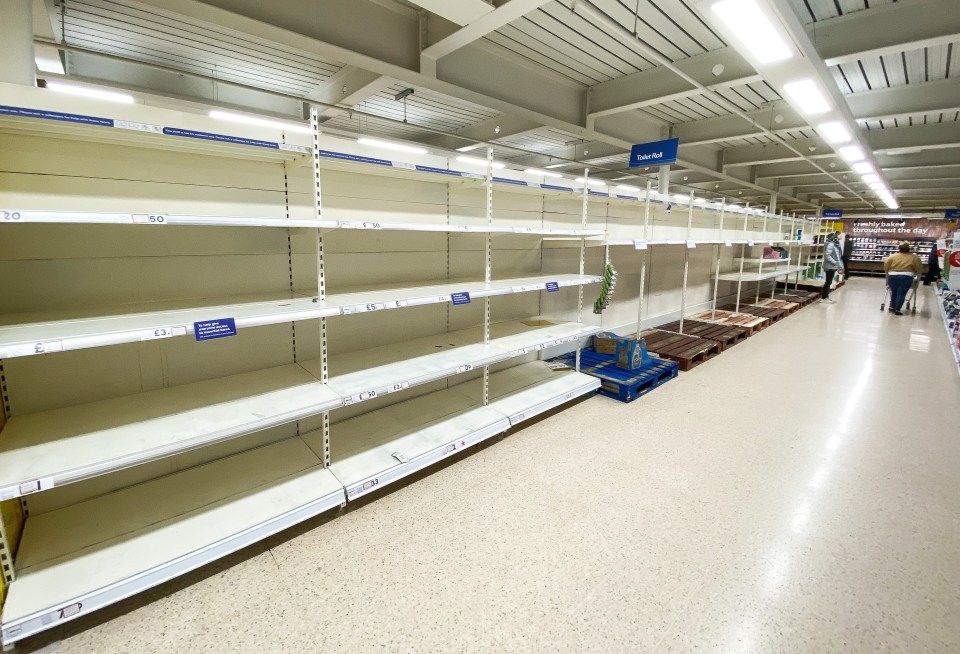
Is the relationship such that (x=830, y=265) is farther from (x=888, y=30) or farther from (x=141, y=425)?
(x=141, y=425)

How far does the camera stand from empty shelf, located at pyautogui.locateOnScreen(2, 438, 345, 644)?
1494 mm

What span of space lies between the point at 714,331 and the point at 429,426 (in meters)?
5.11

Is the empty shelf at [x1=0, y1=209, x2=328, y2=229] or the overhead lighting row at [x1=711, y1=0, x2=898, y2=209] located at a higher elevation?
the overhead lighting row at [x1=711, y1=0, x2=898, y2=209]

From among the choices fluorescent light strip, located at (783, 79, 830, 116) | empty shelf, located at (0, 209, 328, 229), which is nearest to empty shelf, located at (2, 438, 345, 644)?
empty shelf, located at (0, 209, 328, 229)

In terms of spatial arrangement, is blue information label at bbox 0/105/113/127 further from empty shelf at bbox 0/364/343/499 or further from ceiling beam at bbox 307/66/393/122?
ceiling beam at bbox 307/66/393/122

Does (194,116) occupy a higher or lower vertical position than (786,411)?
higher

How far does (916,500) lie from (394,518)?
10.1ft

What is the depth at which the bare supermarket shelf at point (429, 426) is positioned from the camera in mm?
2379

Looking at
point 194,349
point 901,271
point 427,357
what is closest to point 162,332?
point 194,349

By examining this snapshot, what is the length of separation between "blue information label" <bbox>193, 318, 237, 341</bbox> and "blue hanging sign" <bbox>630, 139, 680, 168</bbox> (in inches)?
227

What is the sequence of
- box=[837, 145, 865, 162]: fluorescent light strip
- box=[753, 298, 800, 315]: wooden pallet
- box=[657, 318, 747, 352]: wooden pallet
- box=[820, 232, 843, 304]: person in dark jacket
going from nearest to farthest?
box=[657, 318, 747, 352]: wooden pallet < box=[837, 145, 865, 162]: fluorescent light strip < box=[753, 298, 800, 315]: wooden pallet < box=[820, 232, 843, 304]: person in dark jacket

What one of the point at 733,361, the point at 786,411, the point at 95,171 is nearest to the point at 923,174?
the point at 733,361

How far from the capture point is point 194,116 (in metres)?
1.84

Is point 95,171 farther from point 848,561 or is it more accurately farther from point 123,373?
point 848,561
